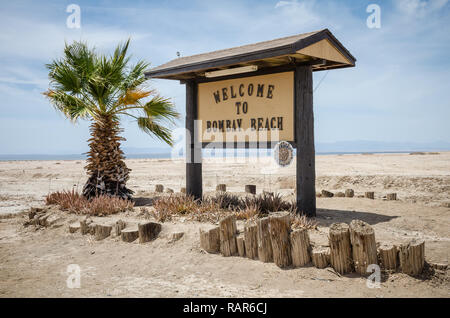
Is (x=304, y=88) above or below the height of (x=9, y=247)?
above

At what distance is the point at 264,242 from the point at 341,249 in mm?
1019

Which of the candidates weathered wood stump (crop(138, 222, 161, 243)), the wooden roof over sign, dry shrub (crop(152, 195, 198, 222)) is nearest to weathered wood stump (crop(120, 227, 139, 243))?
weathered wood stump (crop(138, 222, 161, 243))

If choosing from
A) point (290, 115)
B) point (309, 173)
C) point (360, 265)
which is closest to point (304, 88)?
point (290, 115)

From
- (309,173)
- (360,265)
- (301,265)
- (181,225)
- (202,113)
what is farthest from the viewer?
(202,113)

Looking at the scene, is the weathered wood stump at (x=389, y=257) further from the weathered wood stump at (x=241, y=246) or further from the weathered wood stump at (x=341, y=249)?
the weathered wood stump at (x=241, y=246)

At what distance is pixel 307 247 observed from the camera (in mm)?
5086

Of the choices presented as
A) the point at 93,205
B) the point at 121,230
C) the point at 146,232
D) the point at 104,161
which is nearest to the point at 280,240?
the point at 146,232

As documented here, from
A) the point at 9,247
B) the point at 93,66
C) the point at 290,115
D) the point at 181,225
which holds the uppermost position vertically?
the point at 93,66

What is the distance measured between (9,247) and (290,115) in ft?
20.3

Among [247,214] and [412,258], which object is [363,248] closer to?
[412,258]

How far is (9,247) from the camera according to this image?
7.37 m

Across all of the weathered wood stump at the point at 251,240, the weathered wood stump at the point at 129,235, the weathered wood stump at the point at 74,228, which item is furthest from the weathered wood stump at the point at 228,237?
the weathered wood stump at the point at 74,228

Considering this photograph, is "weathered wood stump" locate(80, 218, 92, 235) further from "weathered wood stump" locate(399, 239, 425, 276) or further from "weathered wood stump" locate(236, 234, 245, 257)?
"weathered wood stump" locate(399, 239, 425, 276)
